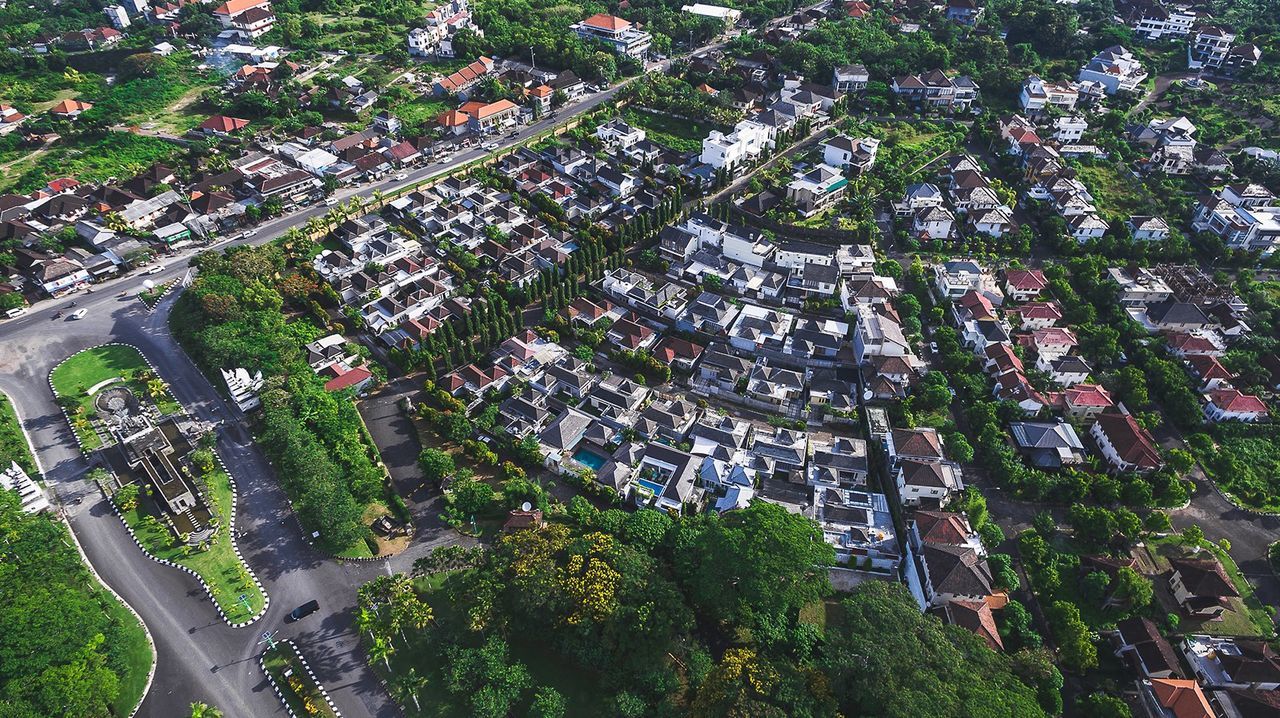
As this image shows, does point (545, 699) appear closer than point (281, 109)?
Yes

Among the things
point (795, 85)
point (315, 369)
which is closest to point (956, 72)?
point (795, 85)

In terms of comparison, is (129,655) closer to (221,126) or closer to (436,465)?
(436,465)

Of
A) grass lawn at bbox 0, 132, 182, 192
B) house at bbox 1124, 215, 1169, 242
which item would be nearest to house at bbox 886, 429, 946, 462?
house at bbox 1124, 215, 1169, 242

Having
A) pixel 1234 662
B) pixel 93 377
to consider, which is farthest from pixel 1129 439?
pixel 93 377

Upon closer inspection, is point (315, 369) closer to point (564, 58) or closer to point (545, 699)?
point (545, 699)

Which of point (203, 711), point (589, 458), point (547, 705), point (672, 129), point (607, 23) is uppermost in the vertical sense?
point (607, 23)

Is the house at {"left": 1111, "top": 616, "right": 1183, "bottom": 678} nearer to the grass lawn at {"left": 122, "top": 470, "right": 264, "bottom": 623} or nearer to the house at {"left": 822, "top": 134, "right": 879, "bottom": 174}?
the grass lawn at {"left": 122, "top": 470, "right": 264, "bottom": 623}
